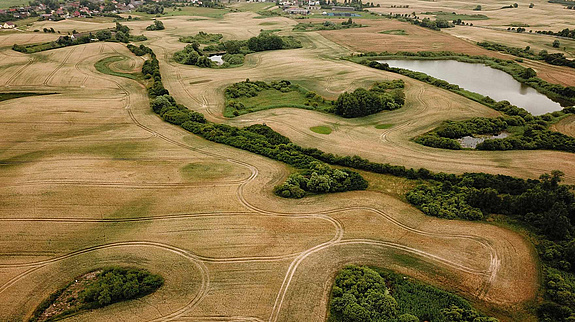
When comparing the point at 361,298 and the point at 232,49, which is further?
the point at 232,49

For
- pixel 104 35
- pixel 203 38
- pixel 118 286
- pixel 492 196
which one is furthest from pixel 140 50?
pixel 492 196

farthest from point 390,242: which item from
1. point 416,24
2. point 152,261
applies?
point 416,24

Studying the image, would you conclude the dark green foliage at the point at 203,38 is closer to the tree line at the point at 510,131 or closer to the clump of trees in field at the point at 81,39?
the clump of trees in field at the point at 81,39

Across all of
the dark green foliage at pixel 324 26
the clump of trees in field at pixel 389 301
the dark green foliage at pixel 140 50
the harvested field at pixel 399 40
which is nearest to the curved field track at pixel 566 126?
the clump of trees in field at pixel 389 301

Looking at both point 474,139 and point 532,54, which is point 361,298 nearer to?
point 474,139

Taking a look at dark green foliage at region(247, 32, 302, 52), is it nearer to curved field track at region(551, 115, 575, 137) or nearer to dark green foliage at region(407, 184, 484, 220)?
curved field track at region(551, 115, 575, 137)
